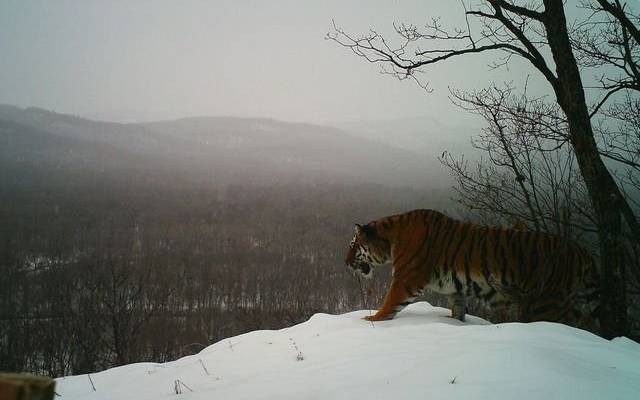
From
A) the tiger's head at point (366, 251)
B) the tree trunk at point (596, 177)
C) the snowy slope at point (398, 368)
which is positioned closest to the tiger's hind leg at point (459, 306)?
the tiger's head at point (366, 251)

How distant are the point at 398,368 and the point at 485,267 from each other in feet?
9.36

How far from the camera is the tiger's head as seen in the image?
6367 mm

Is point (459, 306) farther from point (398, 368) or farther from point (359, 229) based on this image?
point (398, 368)

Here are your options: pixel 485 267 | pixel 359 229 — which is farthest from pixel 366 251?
pixel 485 267

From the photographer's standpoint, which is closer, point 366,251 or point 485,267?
point 485,267

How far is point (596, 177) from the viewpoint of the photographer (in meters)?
5.74

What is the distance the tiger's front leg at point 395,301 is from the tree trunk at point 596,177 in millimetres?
2248

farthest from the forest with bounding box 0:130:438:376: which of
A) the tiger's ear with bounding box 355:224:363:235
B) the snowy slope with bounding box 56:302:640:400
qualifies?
the snowy slope with bounding box 56:302:640:400

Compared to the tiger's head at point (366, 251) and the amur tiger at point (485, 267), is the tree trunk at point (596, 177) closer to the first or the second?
the amur tiger at point (485, 267)

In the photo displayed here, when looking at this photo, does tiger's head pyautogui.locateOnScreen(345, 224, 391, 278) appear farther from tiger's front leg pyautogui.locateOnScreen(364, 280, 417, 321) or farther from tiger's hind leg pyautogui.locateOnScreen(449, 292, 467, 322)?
tiger's hind leg pyautogui.locateOnScreen(449, 292, 467, 322)

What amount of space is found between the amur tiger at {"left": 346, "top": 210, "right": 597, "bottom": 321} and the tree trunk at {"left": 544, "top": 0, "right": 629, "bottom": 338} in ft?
0.87

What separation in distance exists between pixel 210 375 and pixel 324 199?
14175cm

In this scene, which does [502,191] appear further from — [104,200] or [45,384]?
[104,200]

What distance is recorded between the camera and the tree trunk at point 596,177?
554 centimetres
